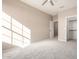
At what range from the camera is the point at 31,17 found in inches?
252

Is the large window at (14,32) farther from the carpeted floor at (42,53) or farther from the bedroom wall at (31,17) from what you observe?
the carpeted floor at (42,53)

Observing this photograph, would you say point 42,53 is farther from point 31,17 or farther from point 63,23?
point 63,23

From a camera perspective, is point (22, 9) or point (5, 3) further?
point (22, 9)

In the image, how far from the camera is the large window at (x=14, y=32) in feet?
15.7

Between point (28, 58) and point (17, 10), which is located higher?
point (17, 10)

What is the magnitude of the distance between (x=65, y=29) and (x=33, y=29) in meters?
2.49

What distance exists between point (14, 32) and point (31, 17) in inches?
73.2

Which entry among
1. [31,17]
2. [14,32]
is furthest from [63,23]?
[14,32]

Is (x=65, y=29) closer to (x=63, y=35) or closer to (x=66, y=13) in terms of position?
(x=63, y=35)

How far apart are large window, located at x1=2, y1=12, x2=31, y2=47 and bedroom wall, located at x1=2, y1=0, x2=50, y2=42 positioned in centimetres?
29

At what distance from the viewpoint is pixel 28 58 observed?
3.03 m

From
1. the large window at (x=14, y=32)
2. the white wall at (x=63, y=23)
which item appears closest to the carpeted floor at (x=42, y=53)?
the large window at (x=14, y=32)

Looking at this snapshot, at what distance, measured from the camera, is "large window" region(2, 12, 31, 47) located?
479 cm

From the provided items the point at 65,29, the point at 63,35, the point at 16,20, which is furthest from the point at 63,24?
the point at 16,20
